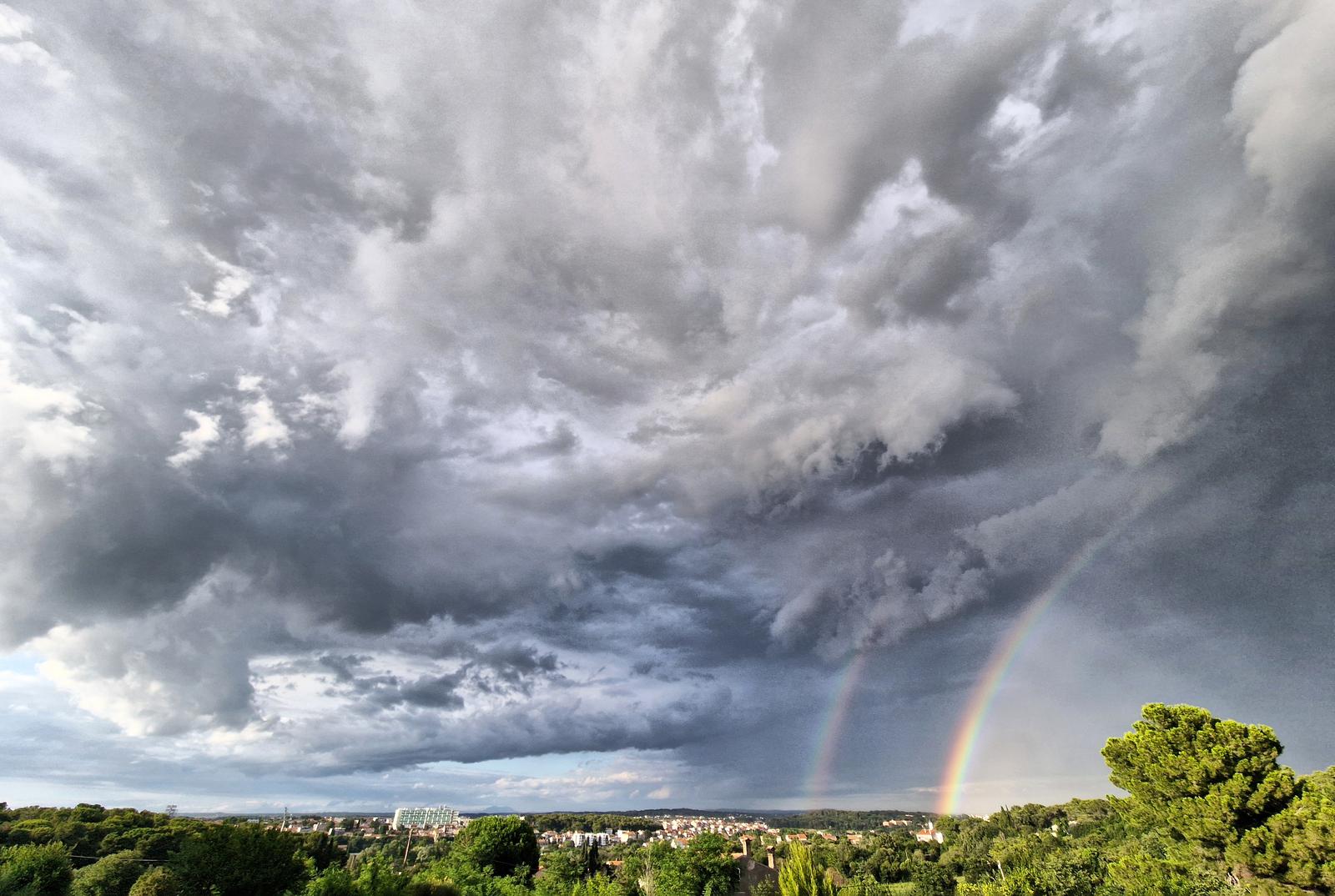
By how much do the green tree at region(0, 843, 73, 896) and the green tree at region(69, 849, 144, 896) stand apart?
121 centimetres

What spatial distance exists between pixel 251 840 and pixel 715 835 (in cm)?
5211

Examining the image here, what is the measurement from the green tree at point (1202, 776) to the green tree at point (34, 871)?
7510 centimetres

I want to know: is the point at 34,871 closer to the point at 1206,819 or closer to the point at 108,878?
the point at 108,878

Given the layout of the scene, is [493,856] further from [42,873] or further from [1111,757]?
[1111,757]

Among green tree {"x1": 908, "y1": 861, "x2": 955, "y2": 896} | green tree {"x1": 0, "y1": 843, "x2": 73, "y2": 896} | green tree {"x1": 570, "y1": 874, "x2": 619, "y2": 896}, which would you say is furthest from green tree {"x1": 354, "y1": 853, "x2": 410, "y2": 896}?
green tree {"x1": 908, "y1": 861, "x2": 955, "y2": 896}

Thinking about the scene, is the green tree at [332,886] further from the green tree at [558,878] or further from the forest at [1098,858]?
the green tree at [558,878]

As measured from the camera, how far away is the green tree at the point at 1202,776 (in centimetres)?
3450

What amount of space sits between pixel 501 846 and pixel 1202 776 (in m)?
68.4

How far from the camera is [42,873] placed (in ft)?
154

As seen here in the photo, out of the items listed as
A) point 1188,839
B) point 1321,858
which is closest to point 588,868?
point 1188,839

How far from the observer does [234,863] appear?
35031 millimetres

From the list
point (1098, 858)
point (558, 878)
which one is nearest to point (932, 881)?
point (1098, 858)

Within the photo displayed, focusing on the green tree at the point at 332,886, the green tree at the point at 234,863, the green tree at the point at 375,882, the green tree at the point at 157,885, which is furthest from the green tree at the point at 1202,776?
the green tree at the point at 157,885

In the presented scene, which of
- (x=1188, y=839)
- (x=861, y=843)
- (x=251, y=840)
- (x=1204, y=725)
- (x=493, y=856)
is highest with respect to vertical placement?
(x=1204, y=725)
